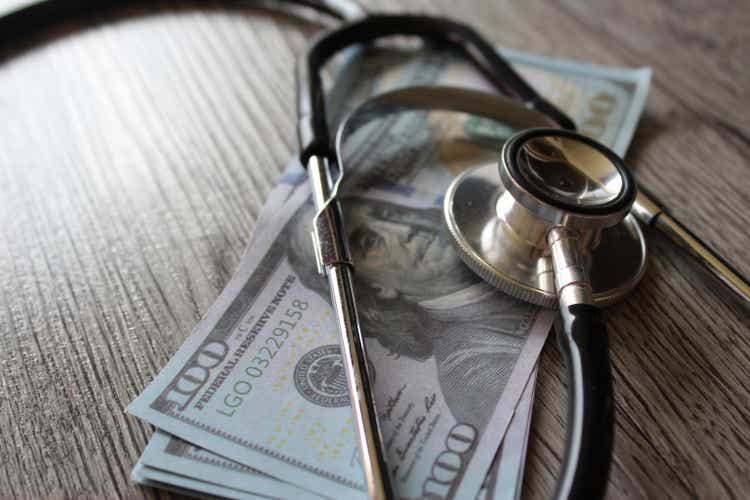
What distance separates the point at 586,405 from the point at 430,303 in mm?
162

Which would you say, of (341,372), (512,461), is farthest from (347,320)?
(512,461)

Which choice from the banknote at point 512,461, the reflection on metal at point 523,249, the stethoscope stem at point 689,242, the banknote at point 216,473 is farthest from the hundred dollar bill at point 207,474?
the stethoscope stem at point 689,242

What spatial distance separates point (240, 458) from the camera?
0.42m

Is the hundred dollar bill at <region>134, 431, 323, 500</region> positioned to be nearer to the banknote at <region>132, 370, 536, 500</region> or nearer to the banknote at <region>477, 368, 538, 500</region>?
the banknote at <region>132, 370, 536, 500</region>

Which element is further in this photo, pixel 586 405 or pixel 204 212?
pixel 204 212

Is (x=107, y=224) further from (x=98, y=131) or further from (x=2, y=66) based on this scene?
(x=2, y=66)

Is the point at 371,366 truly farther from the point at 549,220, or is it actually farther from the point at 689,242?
the point at 689,242

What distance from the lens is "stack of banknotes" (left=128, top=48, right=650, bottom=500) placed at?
417 millimetres

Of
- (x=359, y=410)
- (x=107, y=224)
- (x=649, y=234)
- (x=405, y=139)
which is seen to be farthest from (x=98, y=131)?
(x=649, y=234)

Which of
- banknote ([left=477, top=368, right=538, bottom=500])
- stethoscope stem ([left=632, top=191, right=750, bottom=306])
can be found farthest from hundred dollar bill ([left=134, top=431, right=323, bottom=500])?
stethoscope stem ([left=632, top=191, right=750, bottom=306])

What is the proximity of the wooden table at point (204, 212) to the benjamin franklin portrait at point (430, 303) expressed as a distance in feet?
0.13

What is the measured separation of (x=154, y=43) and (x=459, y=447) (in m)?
0.59

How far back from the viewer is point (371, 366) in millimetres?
472

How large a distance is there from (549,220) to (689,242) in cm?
13
